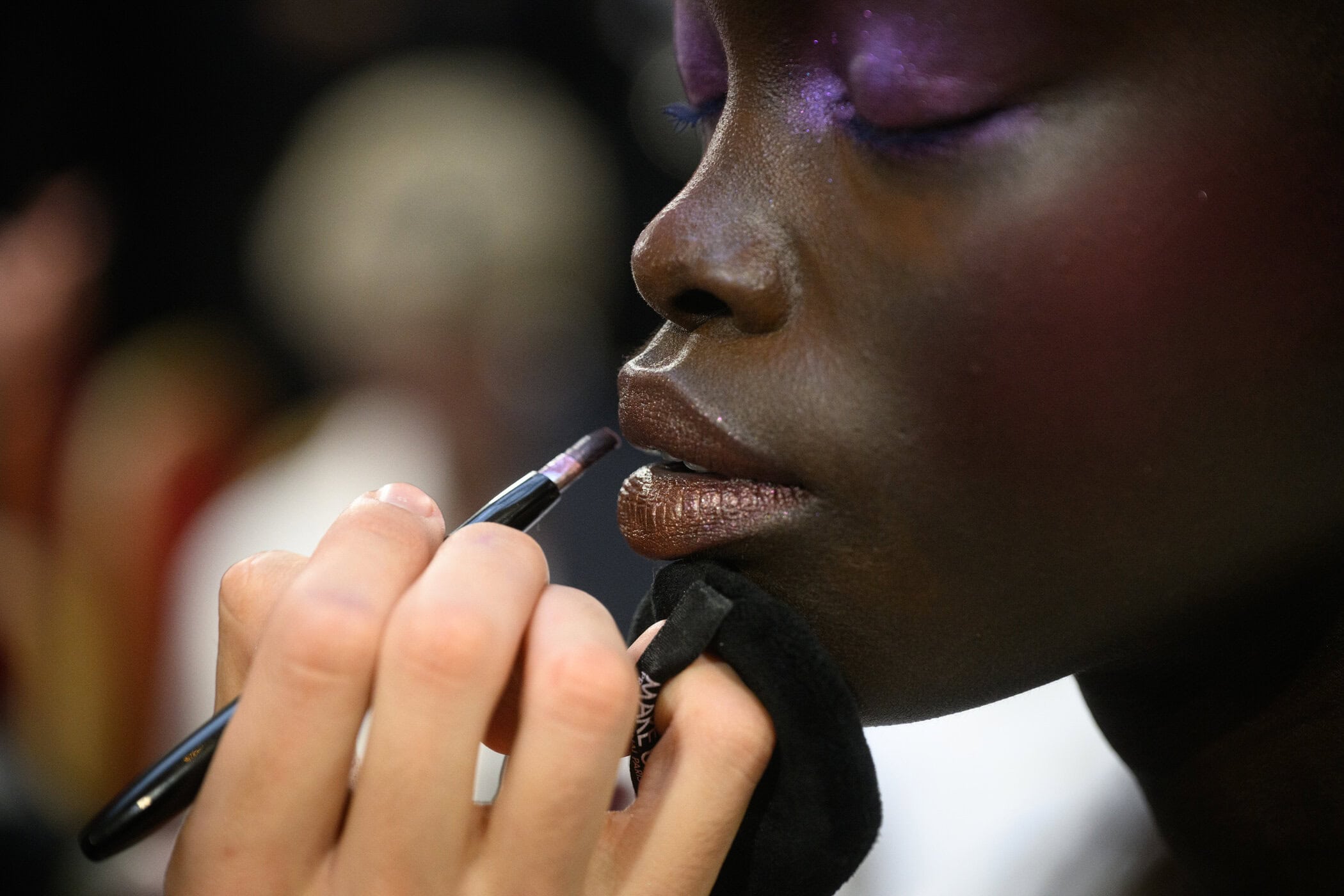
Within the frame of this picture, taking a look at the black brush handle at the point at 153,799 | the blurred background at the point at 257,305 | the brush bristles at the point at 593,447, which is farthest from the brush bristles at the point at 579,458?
the blurred background at the point at 257,305

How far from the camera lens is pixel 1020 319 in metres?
0.44

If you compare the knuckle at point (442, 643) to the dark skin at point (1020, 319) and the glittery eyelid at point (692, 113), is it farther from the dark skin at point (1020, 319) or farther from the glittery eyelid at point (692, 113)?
the glittery eyelid at point (692, 113)

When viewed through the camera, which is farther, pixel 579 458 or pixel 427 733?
pixel 579 458

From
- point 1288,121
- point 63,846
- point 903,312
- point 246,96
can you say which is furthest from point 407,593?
point 246,96

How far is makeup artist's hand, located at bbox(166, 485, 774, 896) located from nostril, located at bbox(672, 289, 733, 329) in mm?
136

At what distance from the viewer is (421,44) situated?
6.99 feet

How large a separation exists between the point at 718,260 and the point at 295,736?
0.27 metres

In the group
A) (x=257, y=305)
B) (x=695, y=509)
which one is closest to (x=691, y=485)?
(x=695, y=509)

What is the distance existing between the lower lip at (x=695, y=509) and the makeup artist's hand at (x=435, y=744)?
6 centimetres

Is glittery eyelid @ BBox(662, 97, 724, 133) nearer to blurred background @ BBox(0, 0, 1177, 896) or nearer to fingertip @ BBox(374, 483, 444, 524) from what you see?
fingertip @ BBox(374, 483, 444, 524)

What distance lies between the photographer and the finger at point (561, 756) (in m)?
0.43

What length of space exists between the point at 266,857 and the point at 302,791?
0.03 meters

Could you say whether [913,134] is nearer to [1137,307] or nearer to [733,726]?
[1137,307]

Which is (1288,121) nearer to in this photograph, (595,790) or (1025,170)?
(1025,170)
